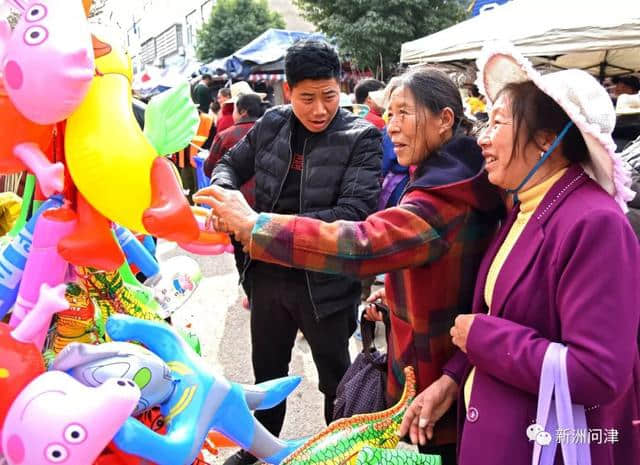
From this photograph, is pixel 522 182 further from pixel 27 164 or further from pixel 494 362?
pixel 27 164

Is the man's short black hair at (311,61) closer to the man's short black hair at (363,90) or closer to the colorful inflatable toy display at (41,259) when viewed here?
the colorful inflatable toy display at (41,259)

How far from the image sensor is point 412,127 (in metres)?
1.46

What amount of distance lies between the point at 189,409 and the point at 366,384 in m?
0.62

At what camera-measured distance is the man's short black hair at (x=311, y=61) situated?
2016 mm

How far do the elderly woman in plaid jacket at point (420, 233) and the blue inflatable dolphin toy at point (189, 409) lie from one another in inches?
13.5

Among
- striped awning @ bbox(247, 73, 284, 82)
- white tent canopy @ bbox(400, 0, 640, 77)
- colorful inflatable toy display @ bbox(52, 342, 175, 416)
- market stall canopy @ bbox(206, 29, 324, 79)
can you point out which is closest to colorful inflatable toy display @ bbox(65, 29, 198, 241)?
colorful inflatable toy display @ bbox(52, 342, 175, 416)

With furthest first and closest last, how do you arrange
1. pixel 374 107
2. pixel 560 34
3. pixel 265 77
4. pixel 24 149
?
1. pixel 265 77
2. pixel 560 34
3. pixel 374 107
4. pixel 24 149

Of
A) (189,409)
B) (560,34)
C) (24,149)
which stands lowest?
(560,34)

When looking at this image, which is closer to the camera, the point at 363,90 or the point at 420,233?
the point at 420,233

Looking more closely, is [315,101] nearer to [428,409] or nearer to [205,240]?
[205,240]

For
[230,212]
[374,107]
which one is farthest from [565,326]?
[374,107]

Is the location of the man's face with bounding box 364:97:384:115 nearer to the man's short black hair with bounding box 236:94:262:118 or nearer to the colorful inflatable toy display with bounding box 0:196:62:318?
the man's short black hair with bounding box 236:94:262:118

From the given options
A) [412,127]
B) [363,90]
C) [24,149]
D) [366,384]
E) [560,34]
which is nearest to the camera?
[24,149]

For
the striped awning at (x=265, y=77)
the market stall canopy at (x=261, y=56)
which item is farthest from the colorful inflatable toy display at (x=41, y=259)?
the striped awning at (x=265, y=77)
